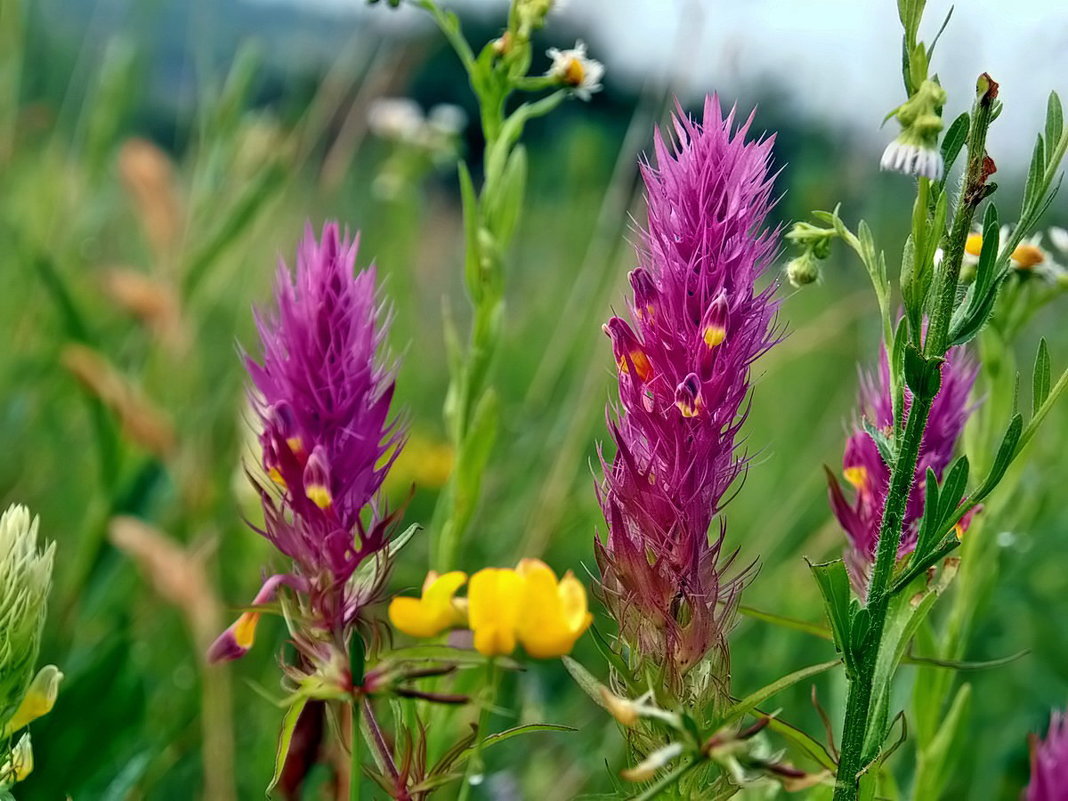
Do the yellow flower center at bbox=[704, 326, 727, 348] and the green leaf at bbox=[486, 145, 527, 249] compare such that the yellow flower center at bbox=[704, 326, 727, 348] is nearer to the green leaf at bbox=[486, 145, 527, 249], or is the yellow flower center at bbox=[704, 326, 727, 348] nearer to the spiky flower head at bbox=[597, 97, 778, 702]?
the spiky flower head at bbox=[597, 97, 778, 702]

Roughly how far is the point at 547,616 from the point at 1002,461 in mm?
288

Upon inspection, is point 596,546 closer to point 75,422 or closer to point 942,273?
point 942,273

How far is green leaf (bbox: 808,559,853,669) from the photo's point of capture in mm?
621

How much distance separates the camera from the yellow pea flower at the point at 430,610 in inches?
25.0

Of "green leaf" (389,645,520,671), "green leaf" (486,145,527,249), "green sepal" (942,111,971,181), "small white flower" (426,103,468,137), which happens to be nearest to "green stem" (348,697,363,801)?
"green leaf" (389,645,520,671)

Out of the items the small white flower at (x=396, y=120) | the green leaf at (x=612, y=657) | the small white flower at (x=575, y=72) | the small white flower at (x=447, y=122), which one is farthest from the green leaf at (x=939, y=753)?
the small white flower at (x=396, y=120)

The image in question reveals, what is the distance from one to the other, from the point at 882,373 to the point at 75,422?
1.85 meters

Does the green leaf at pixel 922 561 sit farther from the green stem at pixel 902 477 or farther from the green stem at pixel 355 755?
the green stem at pixel 355 755

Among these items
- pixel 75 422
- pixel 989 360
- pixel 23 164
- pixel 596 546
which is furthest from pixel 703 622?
pixel 23 164

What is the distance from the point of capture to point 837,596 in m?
0.63

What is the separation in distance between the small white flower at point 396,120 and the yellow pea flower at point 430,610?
1789 mm

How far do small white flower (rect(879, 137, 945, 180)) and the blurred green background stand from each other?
20cm

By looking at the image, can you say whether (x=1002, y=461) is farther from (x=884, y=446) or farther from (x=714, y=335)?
(x=714, y=335)

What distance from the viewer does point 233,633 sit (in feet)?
2.18
